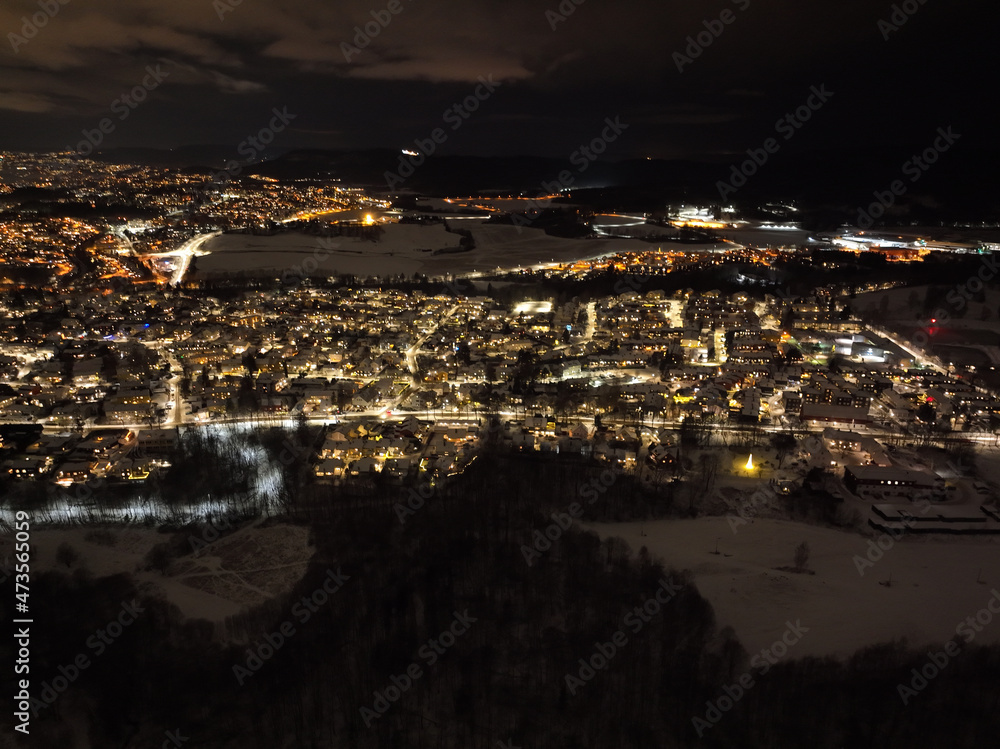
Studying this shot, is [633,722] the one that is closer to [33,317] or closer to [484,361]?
[484,361]

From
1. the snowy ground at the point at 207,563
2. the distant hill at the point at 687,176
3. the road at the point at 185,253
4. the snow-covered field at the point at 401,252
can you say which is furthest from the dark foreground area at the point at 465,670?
the distant hill at the point at 687,176

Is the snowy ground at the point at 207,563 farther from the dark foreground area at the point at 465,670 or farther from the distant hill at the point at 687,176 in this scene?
the distant hill at the point at 687,176

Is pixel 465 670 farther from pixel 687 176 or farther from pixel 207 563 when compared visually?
pixel 687 176

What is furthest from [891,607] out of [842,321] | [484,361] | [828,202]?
[828,202]

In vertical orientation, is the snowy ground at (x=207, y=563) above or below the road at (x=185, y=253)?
below

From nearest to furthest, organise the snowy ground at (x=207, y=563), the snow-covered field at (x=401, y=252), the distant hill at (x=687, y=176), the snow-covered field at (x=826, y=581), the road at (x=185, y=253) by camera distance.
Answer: the snow-covered field at (x=826, y=581)
the snowy ground at (x=207, y=563)
the road at (x=185, y=253)
the snow-covered field at (x=401, y=252)
the distant hill at (x=687, y=176)

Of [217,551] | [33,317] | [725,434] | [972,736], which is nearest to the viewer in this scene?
[972,736]
